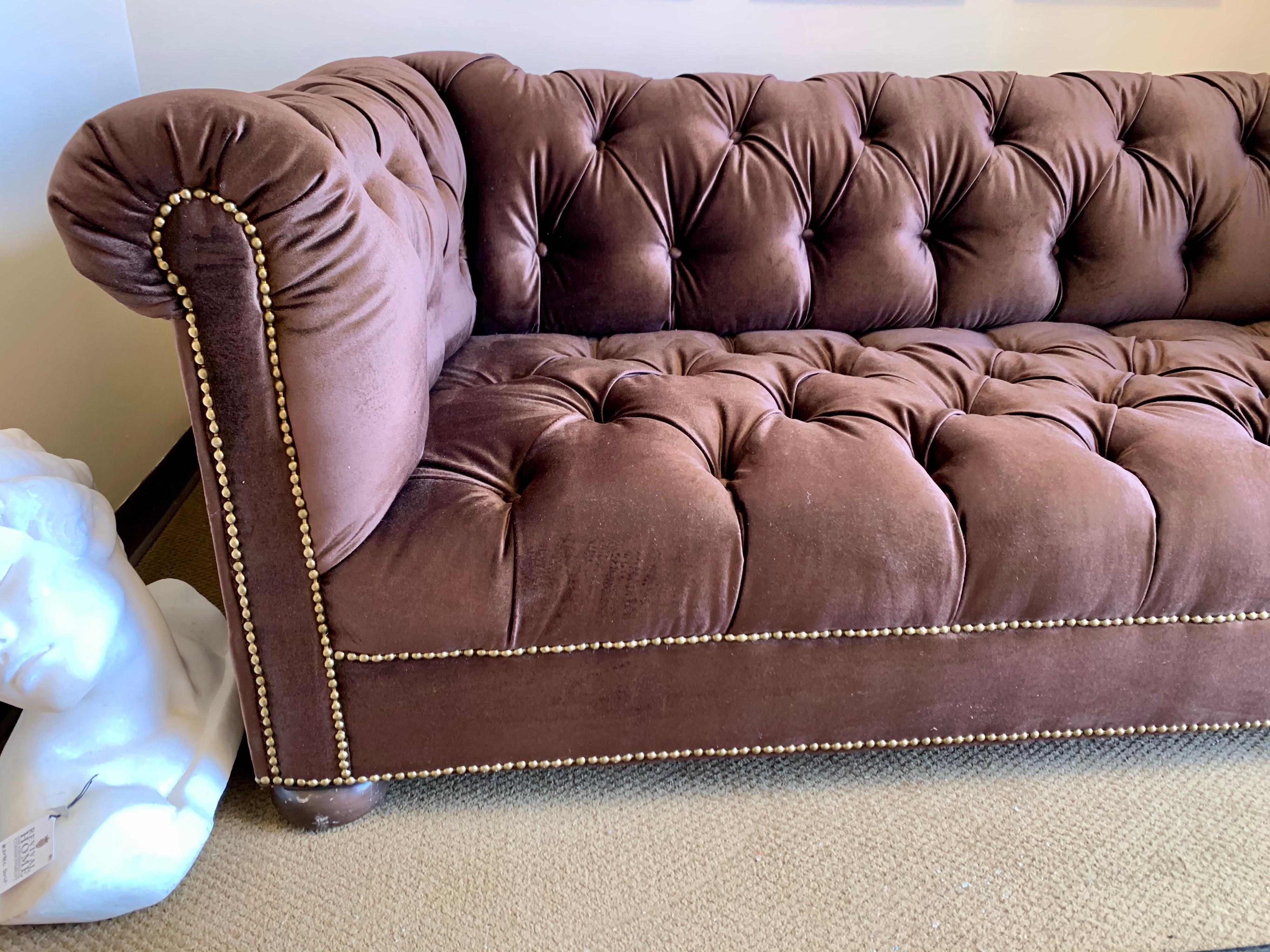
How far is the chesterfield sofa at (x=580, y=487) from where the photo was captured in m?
0.65

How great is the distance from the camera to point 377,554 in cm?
75

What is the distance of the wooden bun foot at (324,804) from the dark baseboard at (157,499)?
657 millimetres

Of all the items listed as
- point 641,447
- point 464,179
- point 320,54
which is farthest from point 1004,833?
point 320,54

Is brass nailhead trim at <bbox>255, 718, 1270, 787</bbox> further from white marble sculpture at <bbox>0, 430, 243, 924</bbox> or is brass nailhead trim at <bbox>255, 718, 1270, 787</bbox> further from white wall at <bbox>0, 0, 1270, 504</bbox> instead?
white wall at <bbox>0, 0, 1270, 504</bbox>

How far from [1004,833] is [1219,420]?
1.73ft

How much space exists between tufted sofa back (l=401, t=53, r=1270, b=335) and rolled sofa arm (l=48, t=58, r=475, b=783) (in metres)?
0.37

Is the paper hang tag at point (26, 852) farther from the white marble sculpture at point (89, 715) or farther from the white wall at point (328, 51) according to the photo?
the white wall at point (328, 51)

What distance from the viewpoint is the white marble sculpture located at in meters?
0.74

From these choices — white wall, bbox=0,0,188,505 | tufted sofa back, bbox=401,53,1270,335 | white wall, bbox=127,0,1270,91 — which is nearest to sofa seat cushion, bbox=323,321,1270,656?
tufted sofa back, bbox=401,53,1270,335

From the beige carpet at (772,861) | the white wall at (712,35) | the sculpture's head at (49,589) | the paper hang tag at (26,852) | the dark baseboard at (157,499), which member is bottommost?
the dark baseboard at (157,499)

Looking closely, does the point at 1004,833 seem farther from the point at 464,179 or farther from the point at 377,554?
the point at 464,179

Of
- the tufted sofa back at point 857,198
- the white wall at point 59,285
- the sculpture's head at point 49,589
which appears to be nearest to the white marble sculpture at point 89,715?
the sculpture's head at point 49,589

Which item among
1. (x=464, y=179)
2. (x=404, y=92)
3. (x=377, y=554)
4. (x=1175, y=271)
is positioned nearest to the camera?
(x=377, y=554)

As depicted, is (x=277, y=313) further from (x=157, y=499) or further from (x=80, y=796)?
(x=157, y=499)
